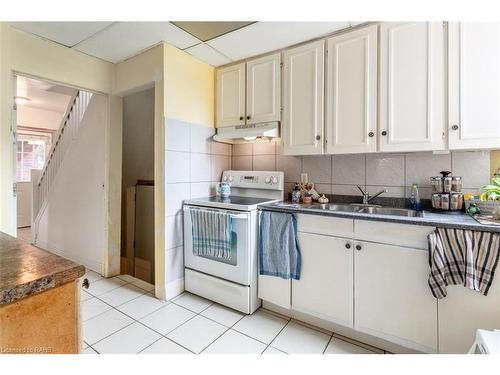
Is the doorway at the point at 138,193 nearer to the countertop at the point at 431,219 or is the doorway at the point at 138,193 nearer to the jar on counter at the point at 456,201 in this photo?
the countertop at the point at 431,219

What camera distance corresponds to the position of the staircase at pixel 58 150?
3.23 metres

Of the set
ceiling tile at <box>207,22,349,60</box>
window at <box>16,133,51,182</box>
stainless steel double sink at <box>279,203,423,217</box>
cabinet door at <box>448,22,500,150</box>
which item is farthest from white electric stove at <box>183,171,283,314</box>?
window at <box>16,133,51,182</box>

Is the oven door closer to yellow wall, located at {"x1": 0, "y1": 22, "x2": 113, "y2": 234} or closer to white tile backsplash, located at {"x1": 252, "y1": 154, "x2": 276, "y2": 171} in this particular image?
white tile backsplash, located at {"x1": 252, "y1": 154, "x2": 276, "y2": 171}

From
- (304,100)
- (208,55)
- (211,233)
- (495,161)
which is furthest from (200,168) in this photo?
(495,161)

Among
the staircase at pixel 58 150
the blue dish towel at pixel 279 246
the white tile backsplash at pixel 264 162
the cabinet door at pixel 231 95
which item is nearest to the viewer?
the blue dish towel at pixel 279 246

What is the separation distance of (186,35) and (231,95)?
0.67 m

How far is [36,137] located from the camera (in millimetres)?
5207

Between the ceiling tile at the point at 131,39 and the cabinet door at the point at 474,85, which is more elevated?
the ceiling tile at the point at 131,39

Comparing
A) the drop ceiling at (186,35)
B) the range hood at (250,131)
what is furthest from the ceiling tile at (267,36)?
the range hood at (250,131)

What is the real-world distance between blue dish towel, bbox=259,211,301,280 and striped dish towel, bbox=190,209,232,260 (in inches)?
11.1

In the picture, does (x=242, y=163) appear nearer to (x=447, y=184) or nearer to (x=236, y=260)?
(x=236, y=260)

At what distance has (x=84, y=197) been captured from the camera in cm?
291

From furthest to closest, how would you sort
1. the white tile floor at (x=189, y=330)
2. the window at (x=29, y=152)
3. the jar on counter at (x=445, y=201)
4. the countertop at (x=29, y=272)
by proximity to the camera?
the window at (x=29, y=152), the jar on counter at (x=445, y=201), the white tile floor at (x=189, y=330), the countertop at (x=29, y=272)
